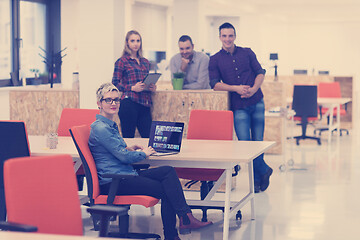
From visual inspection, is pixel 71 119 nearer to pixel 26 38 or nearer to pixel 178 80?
pixel 178 80

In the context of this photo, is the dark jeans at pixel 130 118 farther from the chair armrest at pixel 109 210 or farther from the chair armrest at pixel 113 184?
the chair armrest at pixel 109 210

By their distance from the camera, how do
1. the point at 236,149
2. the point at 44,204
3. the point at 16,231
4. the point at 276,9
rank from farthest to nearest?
the point at 276,9 < the point at 236,149 < the point at 44,204 < the point at 16,231

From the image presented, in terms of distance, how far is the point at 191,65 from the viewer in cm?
678

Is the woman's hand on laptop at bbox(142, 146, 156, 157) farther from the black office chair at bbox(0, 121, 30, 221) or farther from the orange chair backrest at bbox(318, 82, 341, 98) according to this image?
the orange chair backrest at bbox(318, 82, 341, 98)

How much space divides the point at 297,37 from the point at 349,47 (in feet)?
6.04

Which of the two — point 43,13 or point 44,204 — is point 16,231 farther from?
point 43,13

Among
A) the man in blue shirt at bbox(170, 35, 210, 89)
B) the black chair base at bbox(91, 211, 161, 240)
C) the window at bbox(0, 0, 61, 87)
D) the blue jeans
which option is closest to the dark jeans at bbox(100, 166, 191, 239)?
the black chair base at bbox(91, 211, 161, 240)

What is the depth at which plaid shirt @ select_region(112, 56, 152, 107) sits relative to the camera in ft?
20.4

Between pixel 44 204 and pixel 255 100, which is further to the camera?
pixel 255 100

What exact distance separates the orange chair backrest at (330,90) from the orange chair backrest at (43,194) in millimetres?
10066

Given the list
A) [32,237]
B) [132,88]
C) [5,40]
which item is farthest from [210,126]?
[5,40]

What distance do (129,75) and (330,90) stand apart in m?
7.08

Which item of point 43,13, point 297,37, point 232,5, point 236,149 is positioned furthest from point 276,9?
point 236,149

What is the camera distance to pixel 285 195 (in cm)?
669
